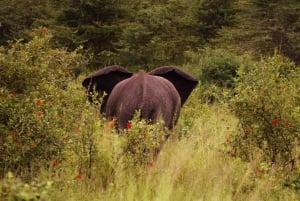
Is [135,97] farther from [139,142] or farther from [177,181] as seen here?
[177,181]

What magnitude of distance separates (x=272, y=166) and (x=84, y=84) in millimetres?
3321

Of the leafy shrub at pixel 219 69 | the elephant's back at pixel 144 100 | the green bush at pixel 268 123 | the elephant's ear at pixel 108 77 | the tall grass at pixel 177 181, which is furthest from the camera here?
the leafy shrub at pixel 219 69

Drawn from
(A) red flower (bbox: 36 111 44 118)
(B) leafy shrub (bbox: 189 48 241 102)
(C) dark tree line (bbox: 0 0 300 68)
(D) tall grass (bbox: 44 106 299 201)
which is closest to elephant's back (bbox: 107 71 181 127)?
(D) tall grass (bbox: 44 106 299 201)

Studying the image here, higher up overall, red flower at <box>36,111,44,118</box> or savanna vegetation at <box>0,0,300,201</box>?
red flower at <box>36,111,44,118</box>

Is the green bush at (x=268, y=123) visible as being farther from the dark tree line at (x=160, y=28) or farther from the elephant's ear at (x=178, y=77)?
the dark tree line at (x=160, y=28)

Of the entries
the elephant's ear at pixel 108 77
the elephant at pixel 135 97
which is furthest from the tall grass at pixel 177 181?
the elephant's ear at pixel 108 77

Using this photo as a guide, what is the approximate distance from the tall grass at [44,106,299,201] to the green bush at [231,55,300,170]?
0.94 ft

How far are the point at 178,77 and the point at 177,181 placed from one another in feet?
10.7

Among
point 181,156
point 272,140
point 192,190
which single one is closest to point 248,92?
point 272,140

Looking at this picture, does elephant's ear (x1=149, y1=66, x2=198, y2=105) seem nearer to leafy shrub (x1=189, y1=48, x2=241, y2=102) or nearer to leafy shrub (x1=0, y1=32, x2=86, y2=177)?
leafy shrub (x1=0, y1=32, x2=86, y2=177)

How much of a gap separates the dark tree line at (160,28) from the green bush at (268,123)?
13866 mm

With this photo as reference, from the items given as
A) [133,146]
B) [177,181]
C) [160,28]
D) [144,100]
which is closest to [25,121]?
[133,146]

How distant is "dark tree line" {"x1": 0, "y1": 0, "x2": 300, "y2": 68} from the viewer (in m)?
20.0

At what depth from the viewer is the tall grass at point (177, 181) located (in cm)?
454
